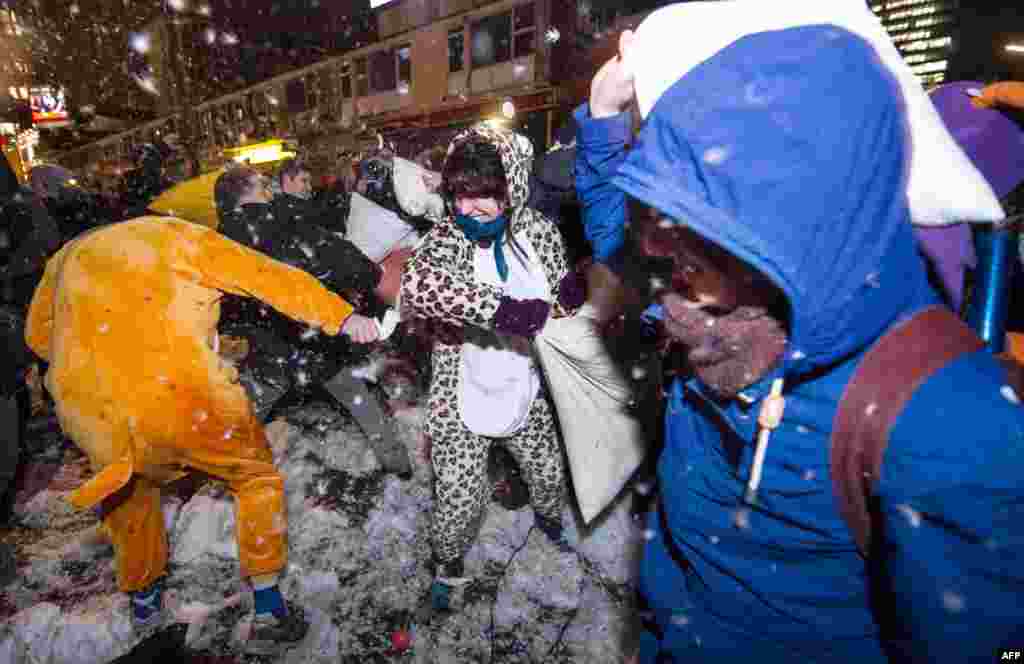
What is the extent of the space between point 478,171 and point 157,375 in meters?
1.98

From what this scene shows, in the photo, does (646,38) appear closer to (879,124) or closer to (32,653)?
(879,124)

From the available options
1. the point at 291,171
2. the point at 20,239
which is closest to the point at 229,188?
the point at 291,171

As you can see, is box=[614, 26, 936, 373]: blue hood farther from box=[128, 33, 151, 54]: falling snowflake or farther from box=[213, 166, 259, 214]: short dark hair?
box=[128, 33, 151, 54]: falling snowflake

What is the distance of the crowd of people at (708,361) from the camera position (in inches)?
30.9

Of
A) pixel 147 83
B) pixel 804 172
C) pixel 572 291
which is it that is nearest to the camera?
pixel 804 172

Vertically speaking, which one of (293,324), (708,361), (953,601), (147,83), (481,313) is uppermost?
(147,83)

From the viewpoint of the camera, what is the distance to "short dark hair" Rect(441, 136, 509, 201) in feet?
7.77

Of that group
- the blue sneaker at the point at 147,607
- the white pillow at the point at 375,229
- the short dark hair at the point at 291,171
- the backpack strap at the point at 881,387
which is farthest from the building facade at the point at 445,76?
the blue sneaker at the point at 147,607

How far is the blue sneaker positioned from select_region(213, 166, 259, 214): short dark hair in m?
2.72

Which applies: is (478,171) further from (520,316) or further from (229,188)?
(229,188)

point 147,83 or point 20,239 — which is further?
point 147,83

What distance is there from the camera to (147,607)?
9.83 feet

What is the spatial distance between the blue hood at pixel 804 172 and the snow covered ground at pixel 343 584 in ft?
8.84

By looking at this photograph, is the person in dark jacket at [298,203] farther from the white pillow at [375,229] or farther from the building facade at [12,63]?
the building facade at [12,63]
